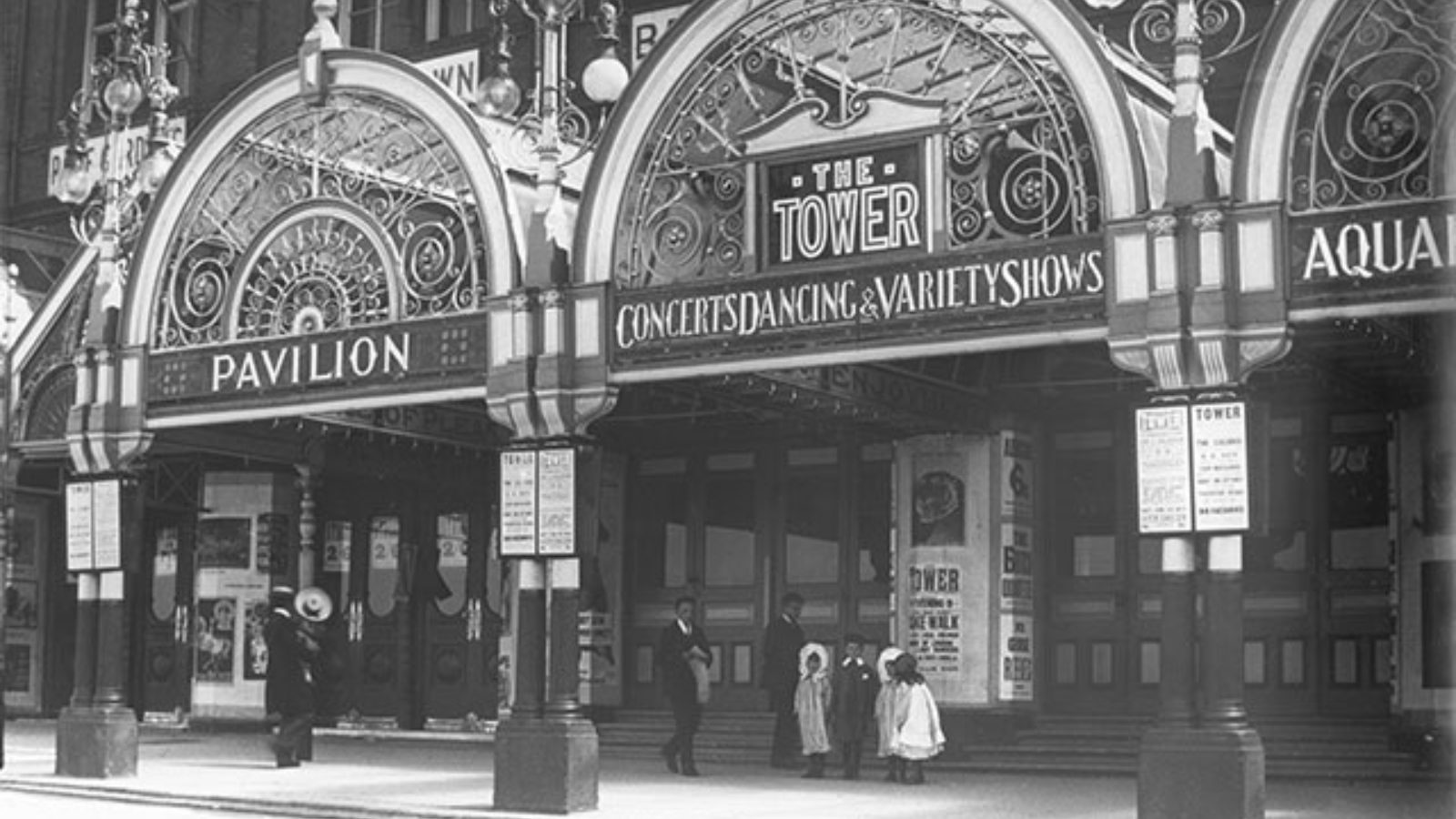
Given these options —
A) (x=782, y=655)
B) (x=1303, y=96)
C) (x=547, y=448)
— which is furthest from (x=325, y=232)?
(x=1303, y=96)

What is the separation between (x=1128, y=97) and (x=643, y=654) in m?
11.4

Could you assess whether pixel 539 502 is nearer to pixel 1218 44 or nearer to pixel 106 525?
pixel 106 525

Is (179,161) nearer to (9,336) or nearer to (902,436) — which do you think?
(9,336)

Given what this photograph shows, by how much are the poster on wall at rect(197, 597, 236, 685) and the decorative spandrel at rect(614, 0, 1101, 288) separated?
12331mm

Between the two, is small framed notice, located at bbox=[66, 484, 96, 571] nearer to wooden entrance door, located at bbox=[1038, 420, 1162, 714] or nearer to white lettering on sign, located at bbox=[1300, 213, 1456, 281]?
wooden entrance door, located at bbox=[1038, 420, 1162, 714]

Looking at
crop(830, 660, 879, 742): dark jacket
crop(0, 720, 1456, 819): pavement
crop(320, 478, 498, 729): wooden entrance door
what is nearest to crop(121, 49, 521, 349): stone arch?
crop(0, 720, 1456, 819): pavement

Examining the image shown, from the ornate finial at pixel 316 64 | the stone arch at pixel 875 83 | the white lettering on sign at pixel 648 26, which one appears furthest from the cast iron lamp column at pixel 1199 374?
the white lettering on sign at pixel 648 26

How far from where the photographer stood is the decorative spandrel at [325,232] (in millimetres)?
18594

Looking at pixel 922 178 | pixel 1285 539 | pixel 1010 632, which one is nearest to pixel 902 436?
pixel 1010 632

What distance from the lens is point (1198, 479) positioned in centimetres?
1425

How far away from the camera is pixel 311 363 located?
19.1 meters

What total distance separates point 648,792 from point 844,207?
5643 millimetres

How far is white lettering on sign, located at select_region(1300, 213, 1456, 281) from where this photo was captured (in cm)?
1349

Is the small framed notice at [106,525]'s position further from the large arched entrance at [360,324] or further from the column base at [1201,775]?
the column base at [1201,775]
